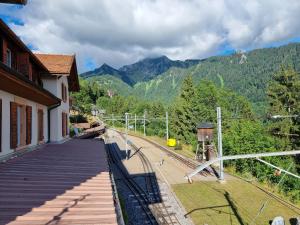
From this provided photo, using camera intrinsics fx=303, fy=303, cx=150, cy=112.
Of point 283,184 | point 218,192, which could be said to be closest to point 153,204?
point 218,192

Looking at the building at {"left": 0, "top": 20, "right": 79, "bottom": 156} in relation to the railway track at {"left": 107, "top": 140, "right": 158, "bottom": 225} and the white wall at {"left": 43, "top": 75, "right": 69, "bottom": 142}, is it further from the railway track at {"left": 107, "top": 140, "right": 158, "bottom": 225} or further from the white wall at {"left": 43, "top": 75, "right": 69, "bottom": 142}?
the railway track at {"left": 107, "top": 140, "right": 158, "bottom": 225}

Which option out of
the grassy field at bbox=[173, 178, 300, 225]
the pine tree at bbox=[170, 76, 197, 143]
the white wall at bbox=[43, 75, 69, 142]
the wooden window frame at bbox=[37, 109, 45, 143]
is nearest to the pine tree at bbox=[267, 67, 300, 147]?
the pine tree at bbox=[170, 76, 197, 143]

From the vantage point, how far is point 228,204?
18.1 m

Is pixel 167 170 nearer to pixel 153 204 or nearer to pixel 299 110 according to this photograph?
pixel 153 204

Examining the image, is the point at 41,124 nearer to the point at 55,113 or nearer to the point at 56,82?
the point at 55,113

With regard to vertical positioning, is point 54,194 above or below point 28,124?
below

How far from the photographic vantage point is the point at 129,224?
570 inches

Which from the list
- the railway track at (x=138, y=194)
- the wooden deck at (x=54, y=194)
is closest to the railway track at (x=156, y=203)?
the railway track at (x=138, y=194)

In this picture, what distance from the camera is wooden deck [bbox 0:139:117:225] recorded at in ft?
14.8

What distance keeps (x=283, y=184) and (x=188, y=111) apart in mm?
38130

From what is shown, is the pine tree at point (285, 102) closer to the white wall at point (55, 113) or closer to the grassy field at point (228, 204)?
the grassy field at point (228, 204)

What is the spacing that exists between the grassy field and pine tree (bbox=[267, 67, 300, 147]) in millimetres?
21493

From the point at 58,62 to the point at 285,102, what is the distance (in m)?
37.7

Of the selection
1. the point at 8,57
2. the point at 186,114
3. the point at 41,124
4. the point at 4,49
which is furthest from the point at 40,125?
the point at 186,114
